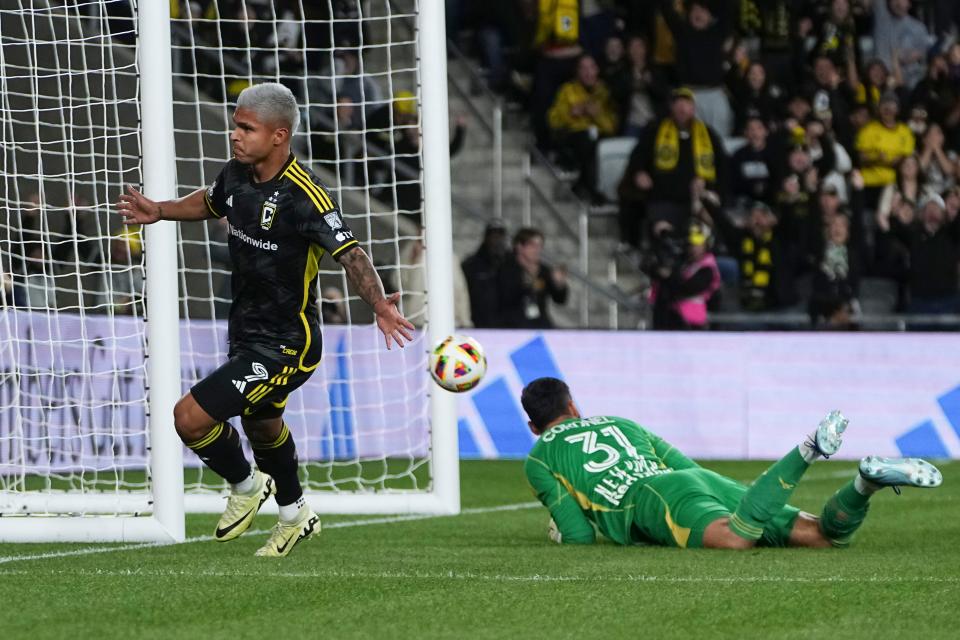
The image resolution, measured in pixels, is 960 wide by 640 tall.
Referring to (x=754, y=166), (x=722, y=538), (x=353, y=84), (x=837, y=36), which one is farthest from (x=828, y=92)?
(x=722, y=538)

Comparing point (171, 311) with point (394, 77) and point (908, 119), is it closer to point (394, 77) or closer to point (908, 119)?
point (394, 77)

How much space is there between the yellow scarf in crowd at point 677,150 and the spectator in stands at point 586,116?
135 centimetres

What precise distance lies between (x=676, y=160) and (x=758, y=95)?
5.09ft

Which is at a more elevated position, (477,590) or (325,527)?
(477,590)

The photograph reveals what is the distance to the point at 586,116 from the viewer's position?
63.2 feet

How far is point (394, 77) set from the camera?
18.5m

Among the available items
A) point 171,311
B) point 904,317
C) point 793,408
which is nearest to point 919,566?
point 171,311

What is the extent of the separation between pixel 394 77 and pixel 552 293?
3.38 m

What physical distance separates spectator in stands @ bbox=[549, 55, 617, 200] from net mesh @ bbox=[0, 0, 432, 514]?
189cm

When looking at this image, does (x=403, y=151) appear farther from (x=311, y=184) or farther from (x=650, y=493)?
(x=311, y=184)

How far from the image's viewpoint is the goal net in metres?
8.92

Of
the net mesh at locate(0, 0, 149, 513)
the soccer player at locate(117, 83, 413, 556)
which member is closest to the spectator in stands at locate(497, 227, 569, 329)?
the net mesh at locate(0, 0, 149, 513)

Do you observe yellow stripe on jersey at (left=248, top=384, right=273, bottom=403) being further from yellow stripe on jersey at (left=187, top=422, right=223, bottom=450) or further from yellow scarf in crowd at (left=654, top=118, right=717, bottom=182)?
yellow scarf in crowd at (left=654, top=118, right=717, bottom=182)

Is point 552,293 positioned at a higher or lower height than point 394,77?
lower
